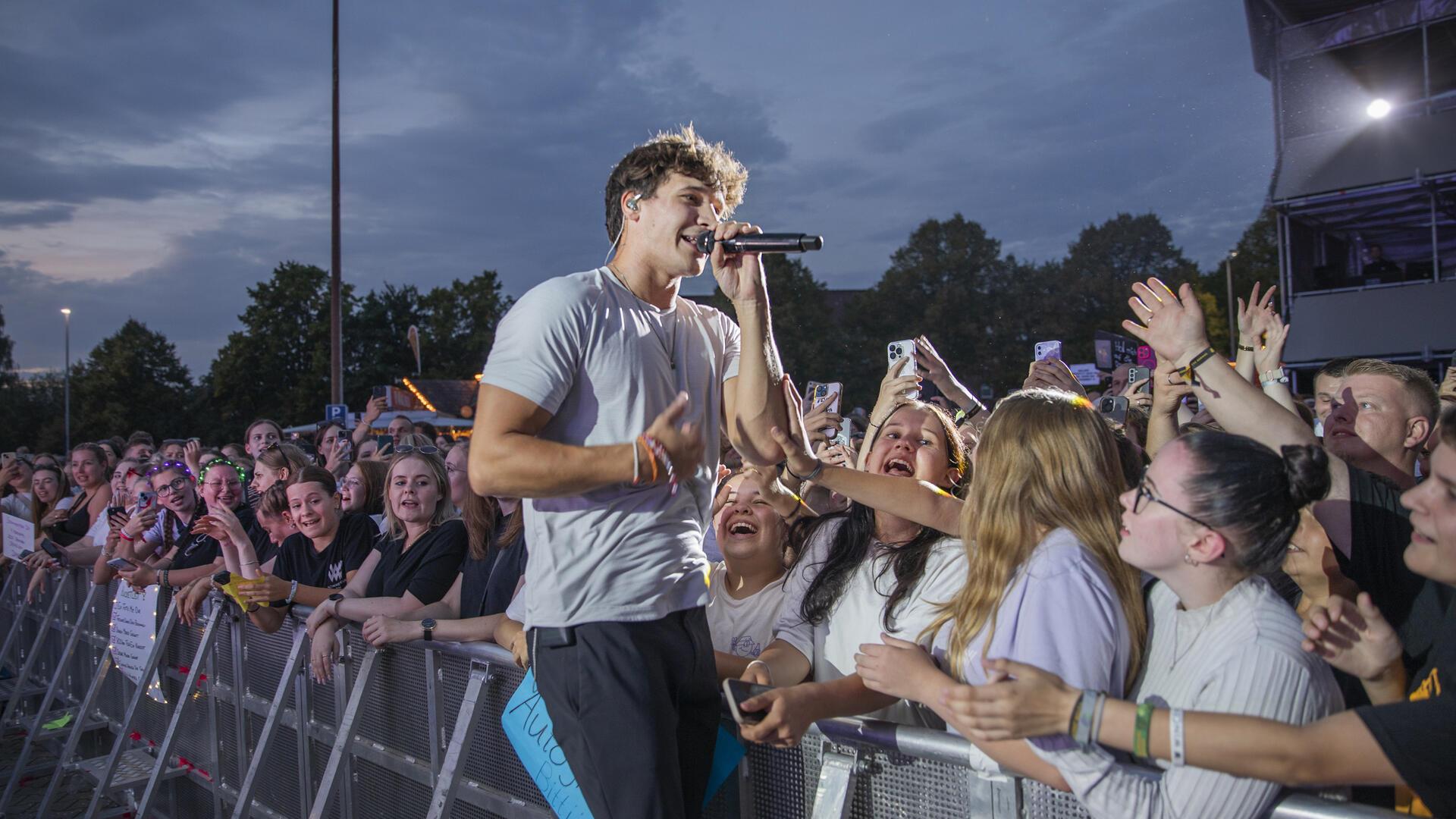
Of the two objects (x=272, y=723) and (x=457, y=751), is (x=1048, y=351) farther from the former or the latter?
(x=272, y=723)

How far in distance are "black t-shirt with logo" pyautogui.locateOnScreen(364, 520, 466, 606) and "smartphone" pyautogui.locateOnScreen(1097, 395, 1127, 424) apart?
3327 millimetres

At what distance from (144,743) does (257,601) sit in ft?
7.04

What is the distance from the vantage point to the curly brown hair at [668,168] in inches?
91.9

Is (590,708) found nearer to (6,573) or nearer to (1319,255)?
(6,573)

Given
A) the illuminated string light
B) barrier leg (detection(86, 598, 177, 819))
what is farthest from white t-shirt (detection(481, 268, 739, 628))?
the illuminated string light

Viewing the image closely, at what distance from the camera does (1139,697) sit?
205cm

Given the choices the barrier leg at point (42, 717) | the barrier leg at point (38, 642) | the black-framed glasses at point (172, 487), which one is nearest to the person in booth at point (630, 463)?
the barrier leg at point (42, 717)

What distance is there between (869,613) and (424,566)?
7.23 feet

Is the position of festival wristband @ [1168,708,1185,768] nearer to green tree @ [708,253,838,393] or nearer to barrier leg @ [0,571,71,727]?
barrier leg @ [0,571,71,727]

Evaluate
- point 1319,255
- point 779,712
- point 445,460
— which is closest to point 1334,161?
point 1319,255

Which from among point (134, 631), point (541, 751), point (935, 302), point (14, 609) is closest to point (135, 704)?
point (134, 631)

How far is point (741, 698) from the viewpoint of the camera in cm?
225

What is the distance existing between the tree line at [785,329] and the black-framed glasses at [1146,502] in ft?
113

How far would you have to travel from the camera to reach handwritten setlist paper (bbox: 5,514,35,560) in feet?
26.1
